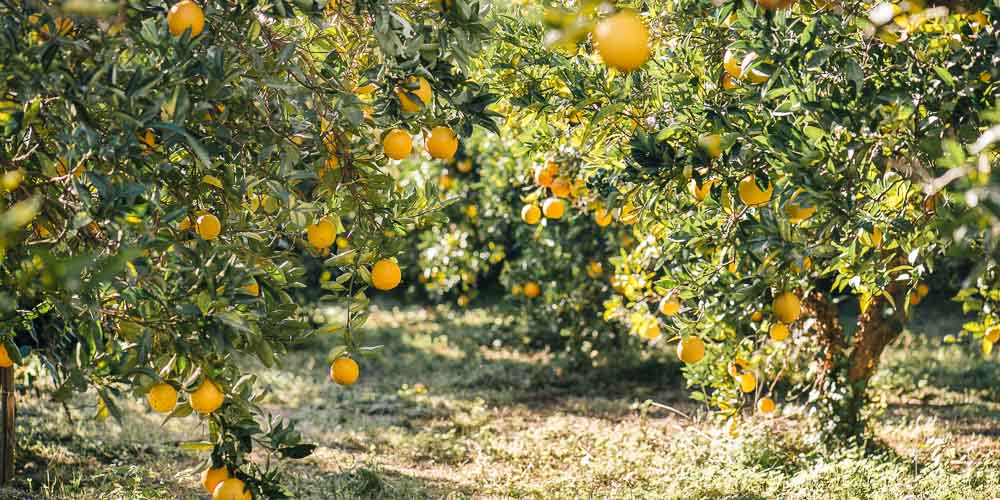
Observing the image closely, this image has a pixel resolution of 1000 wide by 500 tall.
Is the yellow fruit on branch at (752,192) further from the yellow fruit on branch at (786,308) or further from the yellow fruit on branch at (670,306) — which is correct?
the yellow fruit on branch at (670,306)

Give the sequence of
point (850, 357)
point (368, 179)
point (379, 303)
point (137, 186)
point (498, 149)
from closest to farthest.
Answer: point (137, 186), point (368, 179), point (850, 357), point (498, 149), point (379, 303)

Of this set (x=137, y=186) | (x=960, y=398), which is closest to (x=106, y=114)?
(x=137, y=186)

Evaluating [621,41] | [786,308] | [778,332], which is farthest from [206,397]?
[778,332]

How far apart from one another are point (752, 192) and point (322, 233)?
3.81 feet

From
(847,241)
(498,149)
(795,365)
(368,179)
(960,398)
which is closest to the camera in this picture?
(368,179)

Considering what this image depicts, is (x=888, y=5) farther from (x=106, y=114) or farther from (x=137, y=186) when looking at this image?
(x=106, y=114)

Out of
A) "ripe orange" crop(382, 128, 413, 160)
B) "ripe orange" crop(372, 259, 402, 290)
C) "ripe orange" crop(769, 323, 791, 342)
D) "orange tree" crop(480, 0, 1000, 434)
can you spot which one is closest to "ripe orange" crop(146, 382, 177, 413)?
"ripe orange" crop(372, 259, 402, 290)

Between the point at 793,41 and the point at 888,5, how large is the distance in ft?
0.74

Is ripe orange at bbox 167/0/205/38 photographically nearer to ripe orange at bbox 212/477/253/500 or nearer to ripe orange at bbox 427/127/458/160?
ripe orange at bbox 427/127/458/160

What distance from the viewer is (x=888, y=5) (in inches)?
80.5

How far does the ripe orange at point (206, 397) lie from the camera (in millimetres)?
2201

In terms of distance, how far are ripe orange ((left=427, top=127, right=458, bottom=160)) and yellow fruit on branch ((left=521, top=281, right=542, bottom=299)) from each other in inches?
179

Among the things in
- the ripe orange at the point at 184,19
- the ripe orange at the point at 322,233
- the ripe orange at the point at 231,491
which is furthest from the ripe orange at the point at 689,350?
the ripe orange at the point at 184,19

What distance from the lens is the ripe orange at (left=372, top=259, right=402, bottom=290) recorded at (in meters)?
2.52
